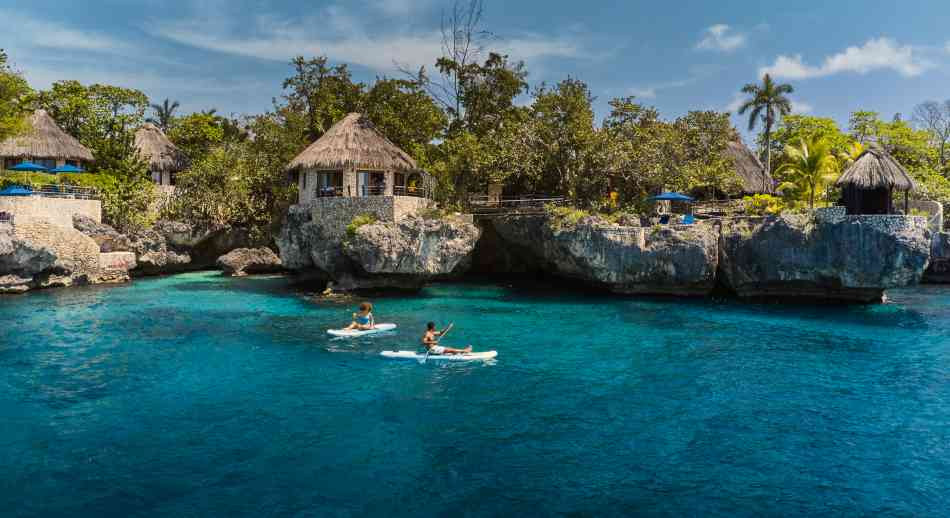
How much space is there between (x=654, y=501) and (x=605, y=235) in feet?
67.9

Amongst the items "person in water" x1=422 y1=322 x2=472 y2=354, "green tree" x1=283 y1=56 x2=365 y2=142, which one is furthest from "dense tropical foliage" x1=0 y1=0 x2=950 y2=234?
"person in water" x1=422 y1=322 x2=472 y2=354

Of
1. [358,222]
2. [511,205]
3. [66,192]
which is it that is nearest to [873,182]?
[511,205]

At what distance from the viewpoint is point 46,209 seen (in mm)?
32812

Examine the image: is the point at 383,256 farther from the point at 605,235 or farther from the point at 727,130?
the point at 727,130

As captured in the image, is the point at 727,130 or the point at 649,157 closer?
the point at 649,157

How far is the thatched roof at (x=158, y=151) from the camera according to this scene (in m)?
43.6

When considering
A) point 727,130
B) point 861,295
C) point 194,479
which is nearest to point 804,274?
point 861,295

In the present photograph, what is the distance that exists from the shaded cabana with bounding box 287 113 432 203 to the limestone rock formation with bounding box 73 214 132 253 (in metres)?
11.6

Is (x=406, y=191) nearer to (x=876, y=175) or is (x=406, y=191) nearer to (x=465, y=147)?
(x=465, y=147)

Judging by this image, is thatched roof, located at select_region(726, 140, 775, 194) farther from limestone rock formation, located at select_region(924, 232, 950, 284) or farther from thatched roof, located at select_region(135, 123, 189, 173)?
thatched roof, located at select_region(135, 123, 189, 173)

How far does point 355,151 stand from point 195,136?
19.3 metres

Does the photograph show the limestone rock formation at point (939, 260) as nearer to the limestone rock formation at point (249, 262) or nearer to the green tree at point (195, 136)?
the limestone rock formation at point (249, 262)

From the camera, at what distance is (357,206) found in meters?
30.6

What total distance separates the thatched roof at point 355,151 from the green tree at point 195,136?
1517 centimetres
